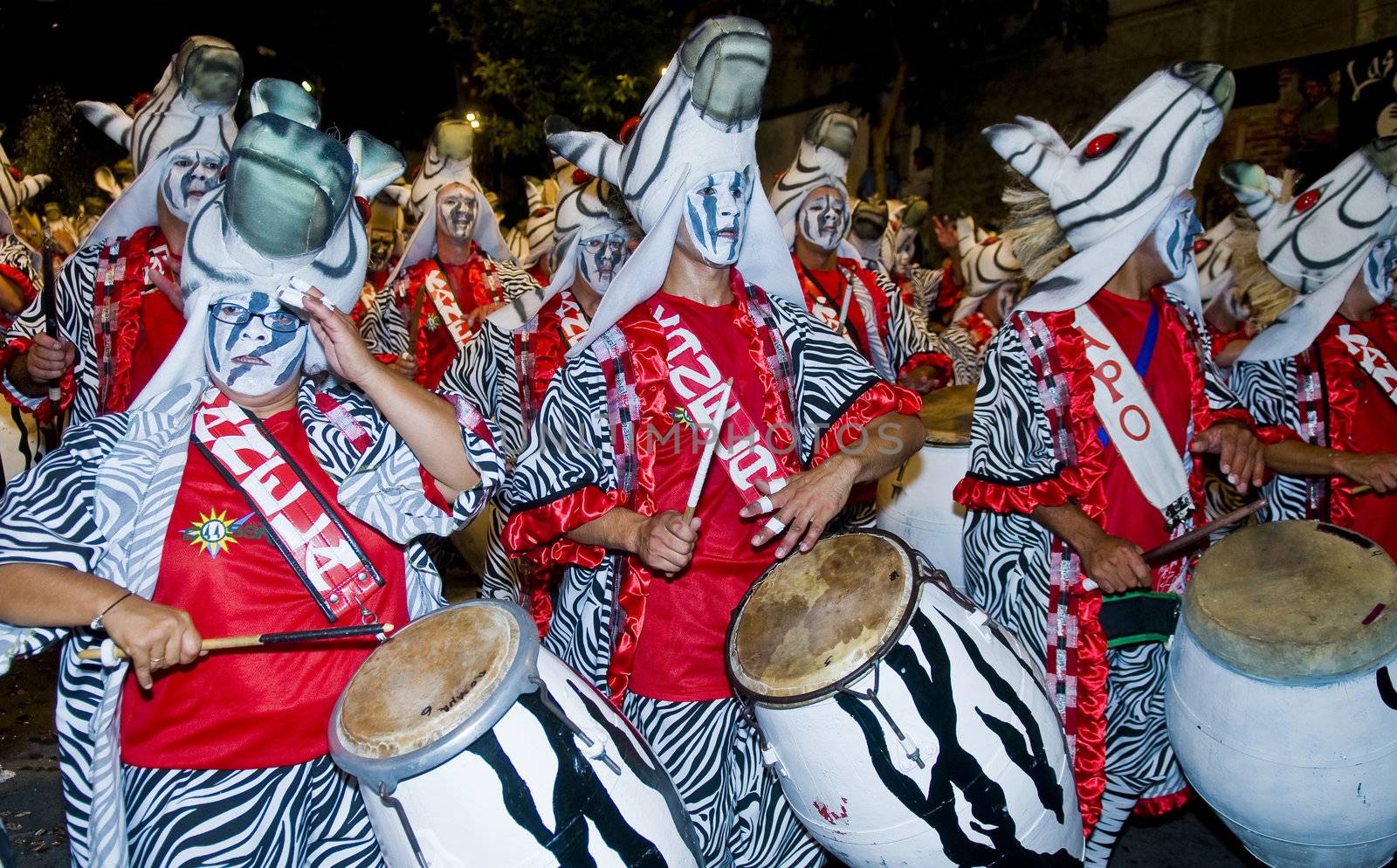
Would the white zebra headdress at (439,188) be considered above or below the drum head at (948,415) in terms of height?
above

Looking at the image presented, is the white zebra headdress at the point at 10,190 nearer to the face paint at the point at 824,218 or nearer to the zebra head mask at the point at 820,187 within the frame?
the zebra head mask at the point at 820,187

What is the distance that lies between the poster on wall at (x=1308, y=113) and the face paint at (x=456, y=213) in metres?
7.42

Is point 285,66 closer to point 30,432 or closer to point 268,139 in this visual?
point 30,432

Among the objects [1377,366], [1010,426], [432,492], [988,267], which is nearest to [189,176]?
[432,492]

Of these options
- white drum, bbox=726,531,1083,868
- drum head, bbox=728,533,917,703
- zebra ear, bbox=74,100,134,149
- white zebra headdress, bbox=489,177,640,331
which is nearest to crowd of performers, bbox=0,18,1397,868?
drum head, bbox=728,533,917,703

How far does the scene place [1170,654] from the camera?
9.95ft

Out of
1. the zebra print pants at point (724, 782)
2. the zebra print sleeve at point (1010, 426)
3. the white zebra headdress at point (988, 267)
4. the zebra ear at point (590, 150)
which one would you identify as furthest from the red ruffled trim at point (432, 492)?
the white zebra headdress at point (988, 267)

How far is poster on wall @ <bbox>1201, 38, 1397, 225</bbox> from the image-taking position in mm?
10078

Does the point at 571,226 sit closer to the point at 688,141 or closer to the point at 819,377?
the point at 688,141

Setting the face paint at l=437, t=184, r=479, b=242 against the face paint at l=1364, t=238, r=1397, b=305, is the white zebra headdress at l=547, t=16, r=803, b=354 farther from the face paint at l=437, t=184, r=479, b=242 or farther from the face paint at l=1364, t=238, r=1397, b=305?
the face paint at l=437, t=184, r=479, b=242

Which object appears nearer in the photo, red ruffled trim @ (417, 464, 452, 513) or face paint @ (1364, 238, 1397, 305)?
red ruffled trim @ (417, 464, 452, 513)

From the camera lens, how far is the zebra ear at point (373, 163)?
107 inches

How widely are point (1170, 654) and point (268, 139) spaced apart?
262 centimetres

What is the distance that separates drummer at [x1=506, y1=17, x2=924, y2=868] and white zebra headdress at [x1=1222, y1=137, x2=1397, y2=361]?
2.03 meters
